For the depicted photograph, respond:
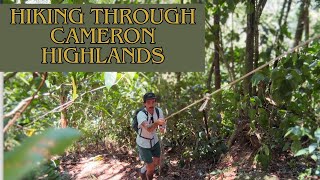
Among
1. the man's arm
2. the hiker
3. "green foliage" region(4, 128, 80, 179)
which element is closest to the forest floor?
the hiker

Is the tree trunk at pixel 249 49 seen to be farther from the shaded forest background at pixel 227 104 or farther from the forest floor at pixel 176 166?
the forest floor at pixel 176 166

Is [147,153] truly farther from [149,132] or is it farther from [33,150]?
[33,150]

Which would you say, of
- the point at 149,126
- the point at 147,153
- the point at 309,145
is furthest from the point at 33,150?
the point at 147,153

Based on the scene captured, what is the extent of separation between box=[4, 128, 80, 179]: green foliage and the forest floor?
10.0 feet

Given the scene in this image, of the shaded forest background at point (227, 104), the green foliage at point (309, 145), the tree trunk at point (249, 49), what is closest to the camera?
the green foliage at point (309, 145)

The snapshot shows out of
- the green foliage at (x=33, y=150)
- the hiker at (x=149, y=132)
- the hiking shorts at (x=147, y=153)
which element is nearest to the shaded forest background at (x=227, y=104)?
the hiker at (x=149, y=132)

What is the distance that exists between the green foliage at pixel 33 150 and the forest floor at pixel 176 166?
306 centimetres

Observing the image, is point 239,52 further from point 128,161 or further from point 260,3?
point 128,161

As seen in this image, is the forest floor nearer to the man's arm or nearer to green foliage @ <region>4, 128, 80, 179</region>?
the man's arm

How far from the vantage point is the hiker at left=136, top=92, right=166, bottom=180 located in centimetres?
319

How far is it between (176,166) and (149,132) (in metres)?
1.09

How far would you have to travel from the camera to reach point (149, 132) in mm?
3285

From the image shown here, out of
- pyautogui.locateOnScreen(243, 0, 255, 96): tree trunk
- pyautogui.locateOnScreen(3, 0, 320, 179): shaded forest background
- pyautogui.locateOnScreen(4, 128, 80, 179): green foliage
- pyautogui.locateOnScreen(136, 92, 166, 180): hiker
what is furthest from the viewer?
pyautogui.locateOnScreen(243, 0, 255, 96): tree trunk

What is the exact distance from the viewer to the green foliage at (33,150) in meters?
0.30
